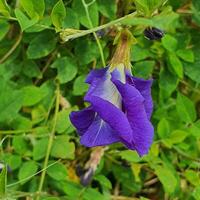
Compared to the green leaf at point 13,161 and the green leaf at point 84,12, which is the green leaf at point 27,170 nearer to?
the green leaf at point 13,161

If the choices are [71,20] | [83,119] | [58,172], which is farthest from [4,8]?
[58,172]

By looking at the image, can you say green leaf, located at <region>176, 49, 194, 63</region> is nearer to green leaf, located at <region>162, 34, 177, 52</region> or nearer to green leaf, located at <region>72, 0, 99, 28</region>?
green leaf, located at <region>162, 34, 177, 52</region>

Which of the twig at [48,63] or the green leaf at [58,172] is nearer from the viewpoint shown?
the green leaf at [58,172]

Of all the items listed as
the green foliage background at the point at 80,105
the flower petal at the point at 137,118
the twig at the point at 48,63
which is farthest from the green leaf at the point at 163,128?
the flower petal at the point at 137,118

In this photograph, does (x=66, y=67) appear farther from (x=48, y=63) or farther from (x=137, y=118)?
(x=137, y=118)

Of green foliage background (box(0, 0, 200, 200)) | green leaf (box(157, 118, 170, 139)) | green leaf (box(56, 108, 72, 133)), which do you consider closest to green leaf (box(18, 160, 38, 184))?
green foliage background (box(0, 0, 200, 200))
